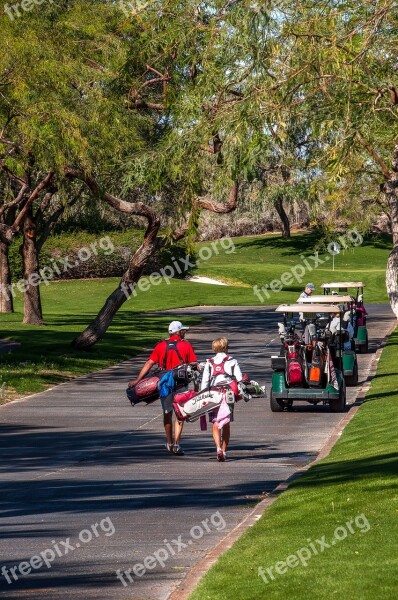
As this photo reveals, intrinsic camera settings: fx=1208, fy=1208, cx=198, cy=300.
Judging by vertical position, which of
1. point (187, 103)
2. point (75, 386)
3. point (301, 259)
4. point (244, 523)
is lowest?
point (301, 259)

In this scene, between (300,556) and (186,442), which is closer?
(300,556)

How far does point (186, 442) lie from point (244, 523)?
7.67 metres

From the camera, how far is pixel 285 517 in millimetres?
11336

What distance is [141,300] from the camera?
60.9m

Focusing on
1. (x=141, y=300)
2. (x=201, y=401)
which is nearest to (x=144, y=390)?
(x=201, y=401)

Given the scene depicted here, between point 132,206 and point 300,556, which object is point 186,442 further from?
point 132,206

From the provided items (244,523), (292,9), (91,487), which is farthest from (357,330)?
(244,523)

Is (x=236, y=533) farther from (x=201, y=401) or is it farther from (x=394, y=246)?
(x=394, y=246)

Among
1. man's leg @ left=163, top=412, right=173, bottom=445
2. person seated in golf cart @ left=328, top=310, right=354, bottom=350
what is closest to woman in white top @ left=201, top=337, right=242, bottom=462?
man's leg @ left=163, top=412, right=173, bottom=445
